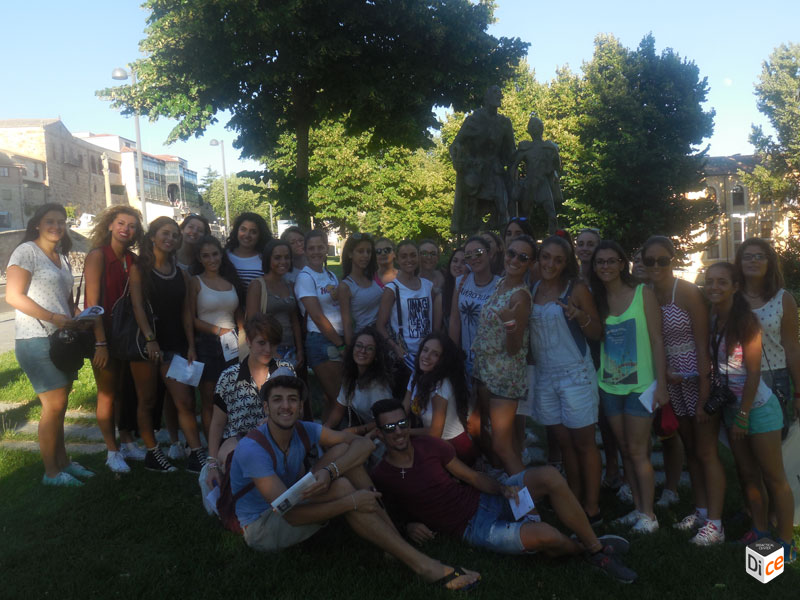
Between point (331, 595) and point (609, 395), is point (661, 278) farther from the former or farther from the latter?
point (331, 595)

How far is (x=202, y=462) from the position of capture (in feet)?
16.4

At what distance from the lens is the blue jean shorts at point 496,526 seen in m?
3.51

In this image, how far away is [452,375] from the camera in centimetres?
422

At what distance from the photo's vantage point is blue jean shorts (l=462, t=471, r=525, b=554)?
3506mm

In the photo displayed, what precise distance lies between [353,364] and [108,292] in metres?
2.09

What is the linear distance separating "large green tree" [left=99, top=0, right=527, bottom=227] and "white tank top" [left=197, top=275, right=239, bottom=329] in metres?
6.78

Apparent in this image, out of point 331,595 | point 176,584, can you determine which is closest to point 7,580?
point 176,584

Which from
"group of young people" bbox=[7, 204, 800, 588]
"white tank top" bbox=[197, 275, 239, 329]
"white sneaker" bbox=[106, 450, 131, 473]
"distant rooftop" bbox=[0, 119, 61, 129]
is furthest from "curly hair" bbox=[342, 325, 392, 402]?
"distant rooftop" bbox=[0, 119, 61, 129]

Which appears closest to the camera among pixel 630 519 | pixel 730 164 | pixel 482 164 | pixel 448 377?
pixel 630 519

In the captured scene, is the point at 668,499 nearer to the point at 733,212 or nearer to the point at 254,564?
the point at 254,564

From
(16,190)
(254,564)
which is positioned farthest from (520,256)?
(16,190)

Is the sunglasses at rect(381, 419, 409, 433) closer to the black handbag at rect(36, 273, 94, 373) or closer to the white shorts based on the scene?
the white shorts

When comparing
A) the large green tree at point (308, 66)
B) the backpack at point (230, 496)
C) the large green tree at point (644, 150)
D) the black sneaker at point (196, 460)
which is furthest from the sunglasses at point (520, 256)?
the large green tree at point (644, 150)

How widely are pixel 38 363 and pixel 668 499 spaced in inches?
182
